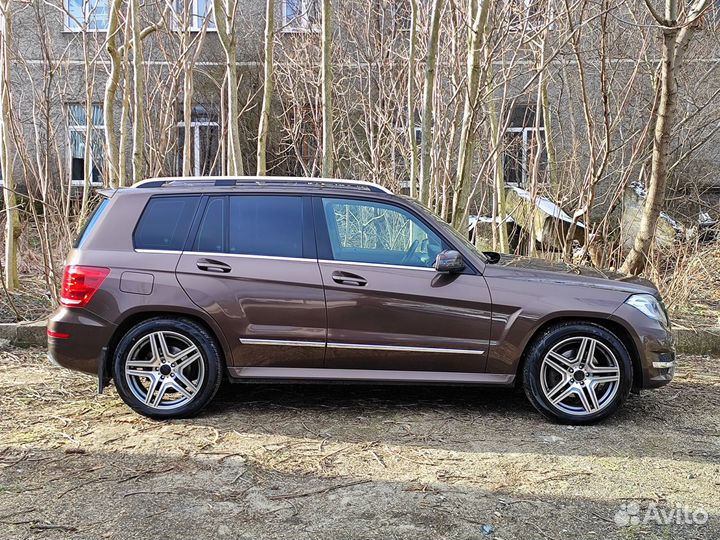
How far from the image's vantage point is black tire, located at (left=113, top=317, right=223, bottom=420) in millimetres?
4766

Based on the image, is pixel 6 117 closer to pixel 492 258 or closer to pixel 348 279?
pixel 348 279

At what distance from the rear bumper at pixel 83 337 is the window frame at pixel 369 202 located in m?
1.61

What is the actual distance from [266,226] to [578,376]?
2.54m

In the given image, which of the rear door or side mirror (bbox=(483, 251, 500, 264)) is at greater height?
side mirror (bbox=(483, 251, 500, 264))

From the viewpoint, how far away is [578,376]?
4.78 m

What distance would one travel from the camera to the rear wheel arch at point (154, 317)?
4781 millimetres

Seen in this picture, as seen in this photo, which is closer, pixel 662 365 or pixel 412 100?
pixel 662 365

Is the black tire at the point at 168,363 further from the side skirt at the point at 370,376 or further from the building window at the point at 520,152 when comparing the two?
the building window at the point at 520,152

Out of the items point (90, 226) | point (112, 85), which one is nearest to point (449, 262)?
point (90, 226)

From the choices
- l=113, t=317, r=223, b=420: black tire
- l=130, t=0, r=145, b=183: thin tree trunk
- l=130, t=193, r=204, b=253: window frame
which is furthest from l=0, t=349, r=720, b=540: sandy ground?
l=130, t=0, r=145, b=183: thin tree trunk

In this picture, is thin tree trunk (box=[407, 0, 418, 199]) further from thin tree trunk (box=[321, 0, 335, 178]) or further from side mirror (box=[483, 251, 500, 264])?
side mirror (box=[483, 251, 500, 264])

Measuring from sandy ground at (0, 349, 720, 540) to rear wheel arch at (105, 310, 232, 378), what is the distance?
467mm

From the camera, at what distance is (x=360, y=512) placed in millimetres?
3484

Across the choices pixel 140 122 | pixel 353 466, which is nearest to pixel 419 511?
pixel 353 466
